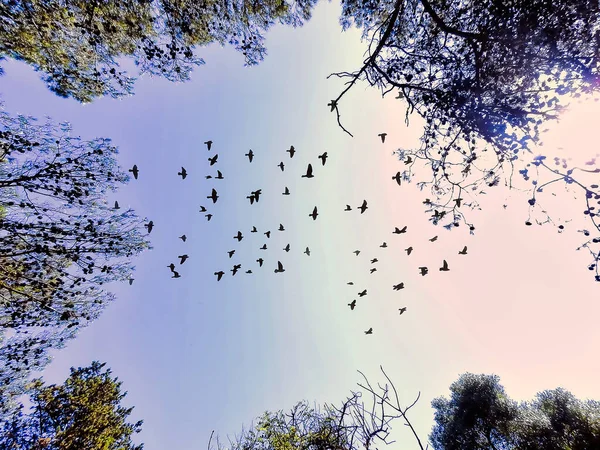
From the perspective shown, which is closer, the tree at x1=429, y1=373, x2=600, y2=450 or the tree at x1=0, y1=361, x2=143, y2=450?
the tree at x1=0, y1=361, x2=143, y2=450

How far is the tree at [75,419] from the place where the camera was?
9.68m

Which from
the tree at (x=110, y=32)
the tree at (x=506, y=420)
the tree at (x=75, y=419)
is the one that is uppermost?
the tree at (x=110, y=32)

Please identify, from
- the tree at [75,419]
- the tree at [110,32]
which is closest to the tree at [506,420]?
the tree at [75,419]

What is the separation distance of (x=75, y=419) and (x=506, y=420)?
24312 millimetres

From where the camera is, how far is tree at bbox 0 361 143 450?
31.8 ft

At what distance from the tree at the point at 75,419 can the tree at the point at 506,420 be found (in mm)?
20232

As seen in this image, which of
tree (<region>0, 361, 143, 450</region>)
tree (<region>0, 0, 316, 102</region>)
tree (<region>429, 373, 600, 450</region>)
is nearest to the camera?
tree (<region>0, 0, 316, 102</region>)

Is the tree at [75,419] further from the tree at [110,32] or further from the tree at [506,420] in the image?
the tree at [506,420]

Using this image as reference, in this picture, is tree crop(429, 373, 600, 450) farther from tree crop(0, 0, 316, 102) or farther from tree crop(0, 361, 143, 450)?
tree crop(0, 0, 316, 102)

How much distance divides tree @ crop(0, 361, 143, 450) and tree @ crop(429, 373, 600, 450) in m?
20.2

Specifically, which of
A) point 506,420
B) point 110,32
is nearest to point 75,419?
point 110,32

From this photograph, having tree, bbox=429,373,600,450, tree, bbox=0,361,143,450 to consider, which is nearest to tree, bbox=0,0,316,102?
tree, bbox=0,361,143,450

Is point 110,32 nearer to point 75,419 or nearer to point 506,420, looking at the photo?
point 75,419

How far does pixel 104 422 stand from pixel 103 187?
10896mm
